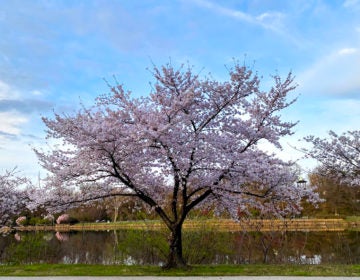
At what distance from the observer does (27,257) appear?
1520 centimetres

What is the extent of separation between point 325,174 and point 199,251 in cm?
564

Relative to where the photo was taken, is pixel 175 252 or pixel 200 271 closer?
pixel 200 271

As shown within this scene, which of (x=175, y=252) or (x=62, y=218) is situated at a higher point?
(x=62, y=218)

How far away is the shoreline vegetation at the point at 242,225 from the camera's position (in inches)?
584

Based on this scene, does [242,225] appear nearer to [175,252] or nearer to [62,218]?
[175,252]

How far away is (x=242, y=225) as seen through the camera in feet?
44.2

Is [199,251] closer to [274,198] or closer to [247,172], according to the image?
[274,198]

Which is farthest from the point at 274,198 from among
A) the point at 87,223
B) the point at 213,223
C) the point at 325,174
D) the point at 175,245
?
the point at 87,223

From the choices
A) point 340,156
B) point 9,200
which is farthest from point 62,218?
point 340,156

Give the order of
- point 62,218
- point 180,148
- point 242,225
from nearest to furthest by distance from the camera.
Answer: point 180,148
point 242,225
point 62,218

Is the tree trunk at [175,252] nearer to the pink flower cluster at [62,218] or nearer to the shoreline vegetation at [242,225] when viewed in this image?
Result: the shoreline vegetation at [242,225]

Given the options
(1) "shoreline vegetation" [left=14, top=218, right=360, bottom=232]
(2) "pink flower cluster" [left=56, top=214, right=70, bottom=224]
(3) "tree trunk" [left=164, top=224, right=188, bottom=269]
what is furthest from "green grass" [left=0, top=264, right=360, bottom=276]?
(2) "pink flower cluster" [left=56, top=214, right=70, bottom=224]

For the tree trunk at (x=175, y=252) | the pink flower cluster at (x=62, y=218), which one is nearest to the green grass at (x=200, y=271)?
the tree trunk at (x=175, y=252)

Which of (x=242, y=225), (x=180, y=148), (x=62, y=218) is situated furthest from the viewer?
(x=62, y=218)
